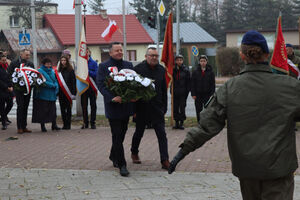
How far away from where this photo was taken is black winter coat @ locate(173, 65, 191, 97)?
11953mm

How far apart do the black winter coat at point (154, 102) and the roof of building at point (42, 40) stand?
44.9 metres

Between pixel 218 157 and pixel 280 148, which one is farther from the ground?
pixel 280 148

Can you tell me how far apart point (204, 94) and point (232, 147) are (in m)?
8.72

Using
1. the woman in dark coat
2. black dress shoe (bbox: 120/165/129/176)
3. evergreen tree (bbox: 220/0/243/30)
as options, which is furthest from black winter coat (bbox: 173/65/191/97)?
evergreen tree (bbox: 220/0/243/30)

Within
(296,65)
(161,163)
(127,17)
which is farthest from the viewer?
(127,17)

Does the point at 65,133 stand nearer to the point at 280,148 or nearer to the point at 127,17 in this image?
the point at 280,148

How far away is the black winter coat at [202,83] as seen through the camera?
39.5ft

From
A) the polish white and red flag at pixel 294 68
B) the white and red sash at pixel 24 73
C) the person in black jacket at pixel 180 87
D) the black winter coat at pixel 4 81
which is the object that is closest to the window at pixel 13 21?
the black winter coat at pixel 4 81

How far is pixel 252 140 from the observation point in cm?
339

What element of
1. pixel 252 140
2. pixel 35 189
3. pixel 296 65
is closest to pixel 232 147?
pixel 252 140

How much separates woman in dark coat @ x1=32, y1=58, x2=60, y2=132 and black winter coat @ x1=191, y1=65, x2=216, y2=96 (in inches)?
134

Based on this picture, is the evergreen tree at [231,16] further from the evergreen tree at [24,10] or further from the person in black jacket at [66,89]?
the person in black jacket at [66,89]

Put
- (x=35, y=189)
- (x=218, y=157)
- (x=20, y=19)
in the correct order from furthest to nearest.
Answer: (x=20, y=19), (x=218, y=157), (x=35, y=189)

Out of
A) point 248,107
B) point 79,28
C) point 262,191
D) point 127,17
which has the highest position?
point 127,17
